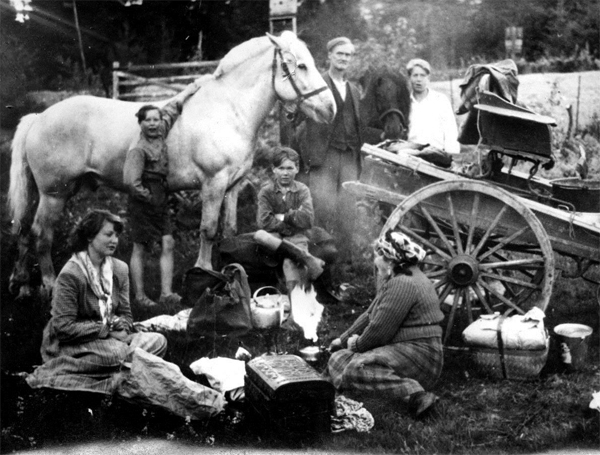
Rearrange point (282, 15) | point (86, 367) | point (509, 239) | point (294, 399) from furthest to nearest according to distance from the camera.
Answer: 1. point (282, 15)
2. point (509, 239)
3. point (86, 367)
4. point (294, 399)

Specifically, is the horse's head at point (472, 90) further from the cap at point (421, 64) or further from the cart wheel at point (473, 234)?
the cart wheel at point (473, 234)

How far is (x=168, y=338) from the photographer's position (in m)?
4.79

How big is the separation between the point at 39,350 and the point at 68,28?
227cm

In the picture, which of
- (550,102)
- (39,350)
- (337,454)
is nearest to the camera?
(337,454)

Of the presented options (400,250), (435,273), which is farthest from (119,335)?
(435,273)

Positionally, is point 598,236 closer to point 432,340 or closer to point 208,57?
point 432,340

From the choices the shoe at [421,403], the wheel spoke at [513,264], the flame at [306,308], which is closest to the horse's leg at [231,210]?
the flame at [306,308]

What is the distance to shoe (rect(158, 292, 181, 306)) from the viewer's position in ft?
16.9

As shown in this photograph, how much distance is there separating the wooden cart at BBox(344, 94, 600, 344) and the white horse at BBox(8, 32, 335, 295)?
937mm

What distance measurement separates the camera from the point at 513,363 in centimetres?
426

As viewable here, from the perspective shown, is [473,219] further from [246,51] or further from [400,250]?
[246,51]

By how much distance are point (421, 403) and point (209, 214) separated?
2.32m

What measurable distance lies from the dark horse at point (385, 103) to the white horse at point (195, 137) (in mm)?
467

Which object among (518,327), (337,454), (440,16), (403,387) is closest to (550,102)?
(440,16)
